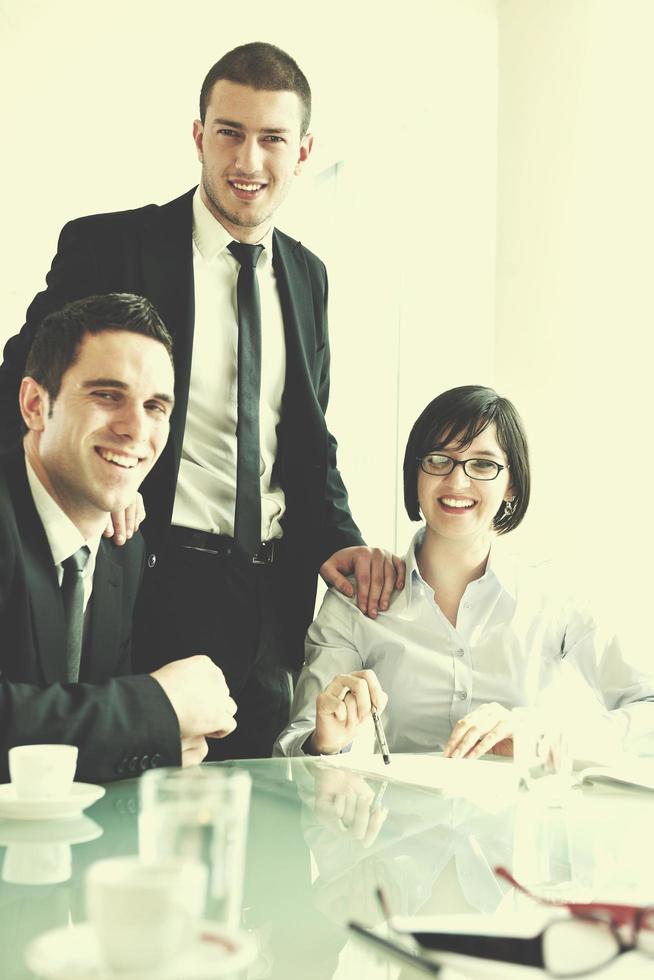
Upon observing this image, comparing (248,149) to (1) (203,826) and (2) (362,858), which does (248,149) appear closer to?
(2) (362,858)

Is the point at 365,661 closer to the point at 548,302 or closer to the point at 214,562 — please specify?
the point at 214,562

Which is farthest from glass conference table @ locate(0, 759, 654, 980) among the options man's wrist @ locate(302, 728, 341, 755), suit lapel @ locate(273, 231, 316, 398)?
suit lapel @ locate(273, 231, 316, 398)

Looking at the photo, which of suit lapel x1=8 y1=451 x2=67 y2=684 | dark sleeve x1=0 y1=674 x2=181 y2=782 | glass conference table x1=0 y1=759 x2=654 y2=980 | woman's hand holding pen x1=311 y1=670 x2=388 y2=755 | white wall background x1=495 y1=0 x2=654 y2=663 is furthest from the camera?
white wall background x1=495 y1=0 x2=654 y2=663

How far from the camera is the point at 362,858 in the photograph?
1130mm

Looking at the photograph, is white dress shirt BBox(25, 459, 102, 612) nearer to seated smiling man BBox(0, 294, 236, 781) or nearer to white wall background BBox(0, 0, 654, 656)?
seated smiling man BBox(0, 294, 236, 781)

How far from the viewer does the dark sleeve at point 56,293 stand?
7.54ft

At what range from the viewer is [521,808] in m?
1.41

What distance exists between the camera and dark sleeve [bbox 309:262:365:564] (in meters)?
2.56

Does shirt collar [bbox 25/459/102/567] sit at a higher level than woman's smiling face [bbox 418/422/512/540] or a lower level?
lower

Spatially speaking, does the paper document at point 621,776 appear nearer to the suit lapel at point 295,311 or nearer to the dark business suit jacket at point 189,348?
the dark business suit jacket at point 189,348

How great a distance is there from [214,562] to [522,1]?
110 inches

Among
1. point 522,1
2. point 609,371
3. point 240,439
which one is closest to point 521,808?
point 240,439

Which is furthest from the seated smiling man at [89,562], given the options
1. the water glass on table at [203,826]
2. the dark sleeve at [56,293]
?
the water glass on table at [203,826]

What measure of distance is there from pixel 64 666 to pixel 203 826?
3.50 ft
